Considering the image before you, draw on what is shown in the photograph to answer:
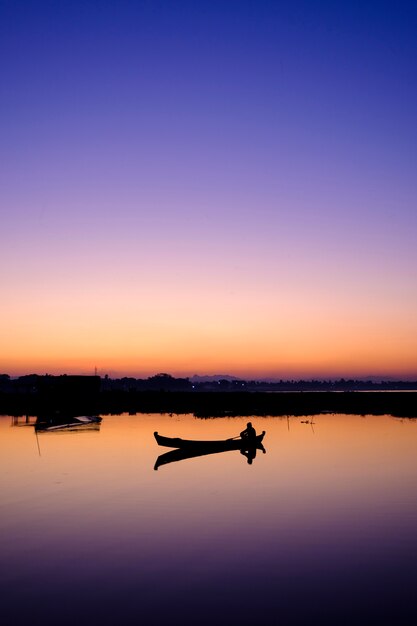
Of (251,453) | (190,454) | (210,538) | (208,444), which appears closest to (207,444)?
(208,444)

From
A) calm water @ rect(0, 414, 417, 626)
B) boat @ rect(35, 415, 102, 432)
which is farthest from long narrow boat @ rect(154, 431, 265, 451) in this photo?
boat @ rect(35, 415, 102, 432)

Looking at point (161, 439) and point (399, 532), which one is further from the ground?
point (161, 439)

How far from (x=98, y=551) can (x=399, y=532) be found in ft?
33.7

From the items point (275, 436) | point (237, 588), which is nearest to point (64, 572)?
point (237, 588)

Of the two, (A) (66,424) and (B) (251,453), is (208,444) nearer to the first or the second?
(B) (251,453)

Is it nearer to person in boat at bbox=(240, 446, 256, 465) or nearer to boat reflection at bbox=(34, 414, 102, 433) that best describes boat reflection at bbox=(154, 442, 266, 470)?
person in boat at bbox=(240, 446, 256, 465)

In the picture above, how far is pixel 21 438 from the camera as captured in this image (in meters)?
50.2

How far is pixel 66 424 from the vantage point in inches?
2405

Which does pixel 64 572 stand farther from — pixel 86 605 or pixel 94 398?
pixel 94 398

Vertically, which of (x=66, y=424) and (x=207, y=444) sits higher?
(x=66, y=424)

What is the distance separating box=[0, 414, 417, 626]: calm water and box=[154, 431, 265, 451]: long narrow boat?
0.87 meters

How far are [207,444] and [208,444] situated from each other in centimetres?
9

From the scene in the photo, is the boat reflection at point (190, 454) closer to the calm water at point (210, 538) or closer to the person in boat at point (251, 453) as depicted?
the person in boat at point (251, 453)

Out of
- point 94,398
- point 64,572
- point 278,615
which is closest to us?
point 278,615
